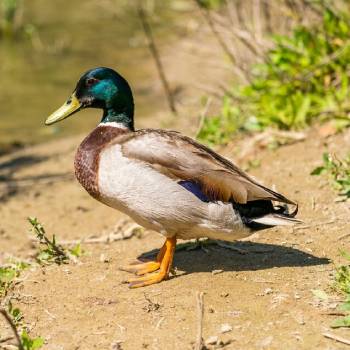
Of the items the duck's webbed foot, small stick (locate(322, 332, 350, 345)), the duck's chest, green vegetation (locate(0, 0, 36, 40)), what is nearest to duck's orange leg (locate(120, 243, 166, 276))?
the duck's webbed foot

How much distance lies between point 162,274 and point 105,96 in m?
1.15

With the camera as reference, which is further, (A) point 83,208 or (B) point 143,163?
(A) point 83,208

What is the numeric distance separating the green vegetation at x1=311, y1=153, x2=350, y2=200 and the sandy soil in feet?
0.27

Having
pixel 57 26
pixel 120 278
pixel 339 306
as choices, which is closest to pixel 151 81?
pixel 57 26

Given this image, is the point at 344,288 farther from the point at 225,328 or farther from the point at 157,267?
the point at 157,267

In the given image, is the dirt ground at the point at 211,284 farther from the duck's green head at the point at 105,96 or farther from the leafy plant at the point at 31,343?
the duck's green head at the point at 105,96

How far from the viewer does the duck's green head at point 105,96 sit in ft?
15.2

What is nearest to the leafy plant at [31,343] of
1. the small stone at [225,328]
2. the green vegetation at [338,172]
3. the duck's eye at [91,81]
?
the small stone at [225,328]

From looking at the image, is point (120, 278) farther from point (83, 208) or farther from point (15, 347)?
point (83, 208)

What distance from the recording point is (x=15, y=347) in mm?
3539

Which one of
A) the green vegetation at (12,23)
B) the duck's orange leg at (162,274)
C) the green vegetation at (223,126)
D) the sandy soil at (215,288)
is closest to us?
the sandy soil at (215,288)

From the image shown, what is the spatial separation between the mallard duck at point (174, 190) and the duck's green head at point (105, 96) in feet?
1.12

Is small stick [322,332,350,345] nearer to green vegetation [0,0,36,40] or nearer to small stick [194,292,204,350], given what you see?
small stick [194,292,204,350]

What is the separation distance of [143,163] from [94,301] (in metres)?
0.76
